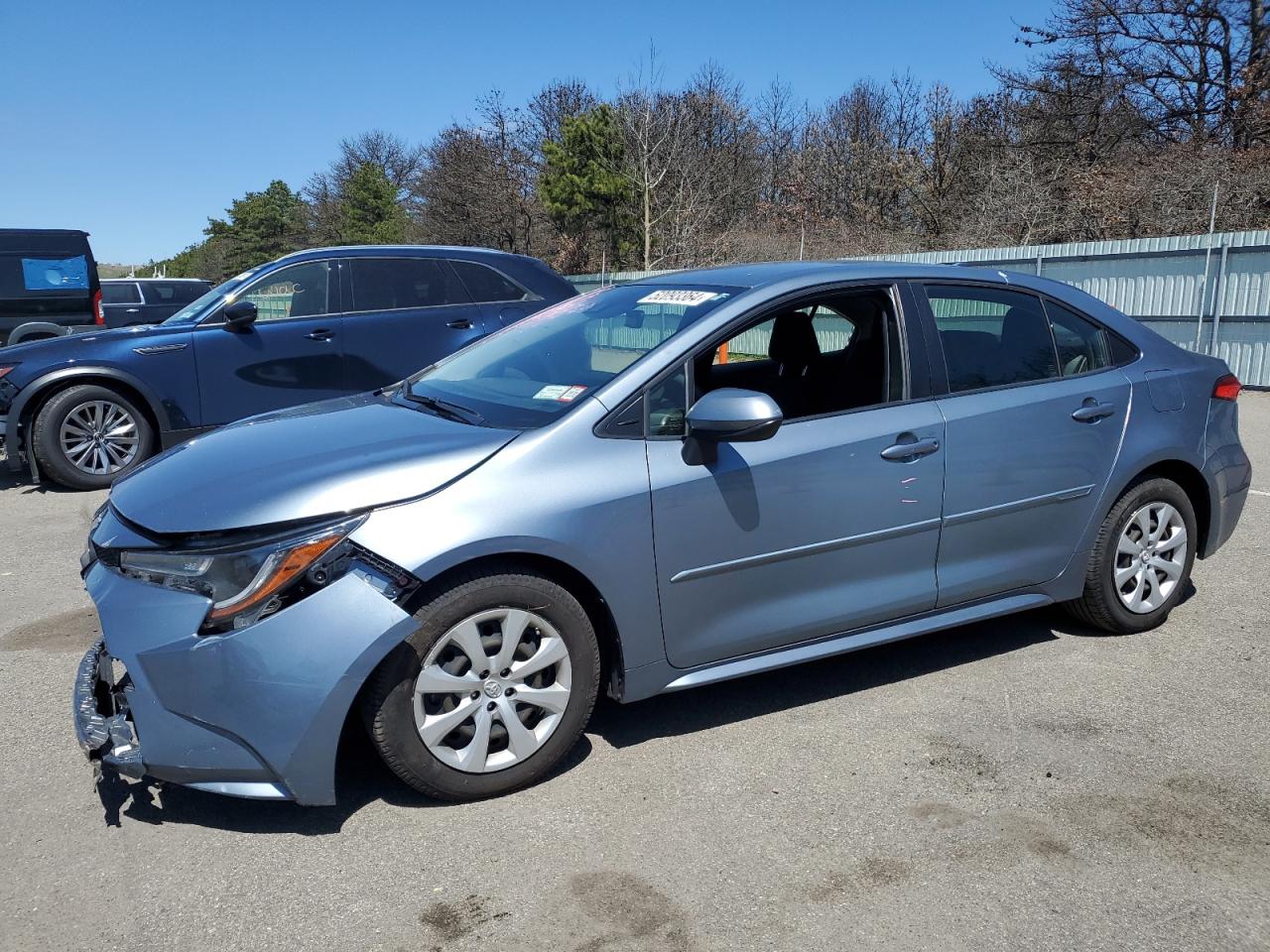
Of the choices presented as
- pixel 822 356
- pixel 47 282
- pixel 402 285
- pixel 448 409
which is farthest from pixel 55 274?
pixel 822 356

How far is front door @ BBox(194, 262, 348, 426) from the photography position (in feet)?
27.3

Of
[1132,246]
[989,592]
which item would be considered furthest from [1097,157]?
[989,592]

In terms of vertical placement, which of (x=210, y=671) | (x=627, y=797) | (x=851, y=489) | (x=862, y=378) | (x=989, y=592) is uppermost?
(x=862, y=378)

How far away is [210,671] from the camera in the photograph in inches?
116

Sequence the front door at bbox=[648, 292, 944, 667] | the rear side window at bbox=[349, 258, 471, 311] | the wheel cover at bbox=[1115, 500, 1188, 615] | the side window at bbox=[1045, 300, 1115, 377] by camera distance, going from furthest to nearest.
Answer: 1. the rear side window at bbox=[349, 258, 471, 311]
2. the wheel cover at bbox=[1115, 500, 1188, 615]
3. the side window at bbox=[1045, 300, 1115, 377]
4. the front door at bbox=[648, 292, 944, 667]

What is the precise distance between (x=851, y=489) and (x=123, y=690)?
8.09 ft

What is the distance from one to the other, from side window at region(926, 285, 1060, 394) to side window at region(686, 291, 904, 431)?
0.25 m

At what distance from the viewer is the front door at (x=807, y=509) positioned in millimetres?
3537

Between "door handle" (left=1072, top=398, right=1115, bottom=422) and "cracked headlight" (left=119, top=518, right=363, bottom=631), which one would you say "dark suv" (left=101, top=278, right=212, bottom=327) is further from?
"door handle" (left=1072, top=398, right=1115, bottom=422)

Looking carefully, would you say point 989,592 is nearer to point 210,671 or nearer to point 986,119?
point 210,671

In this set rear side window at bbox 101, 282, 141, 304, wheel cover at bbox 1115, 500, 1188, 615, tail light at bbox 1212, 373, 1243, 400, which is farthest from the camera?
rear side window at bbox 101, 282, 141, 304

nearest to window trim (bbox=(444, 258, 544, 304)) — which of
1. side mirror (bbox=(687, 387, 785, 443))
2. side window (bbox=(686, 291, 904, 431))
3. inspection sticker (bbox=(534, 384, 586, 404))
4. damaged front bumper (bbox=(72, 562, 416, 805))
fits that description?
side window (bbox=(686, 291, 904, 431))

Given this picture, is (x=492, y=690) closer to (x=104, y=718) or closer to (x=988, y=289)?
(x=104, y=718)

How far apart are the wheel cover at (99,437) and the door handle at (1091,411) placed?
7096 mm
